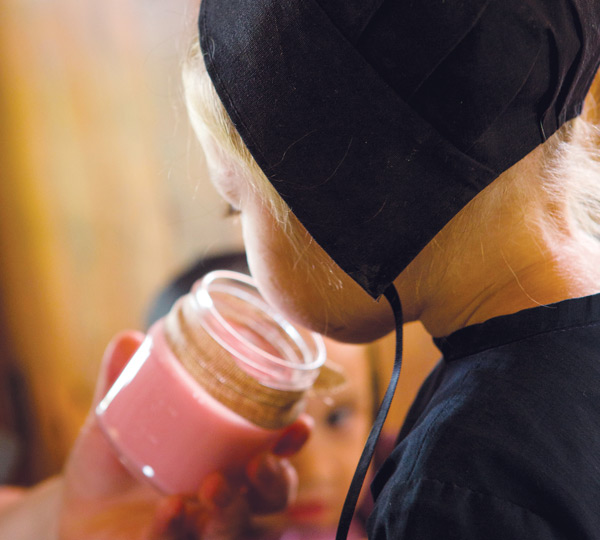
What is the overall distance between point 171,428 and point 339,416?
0.49 metres

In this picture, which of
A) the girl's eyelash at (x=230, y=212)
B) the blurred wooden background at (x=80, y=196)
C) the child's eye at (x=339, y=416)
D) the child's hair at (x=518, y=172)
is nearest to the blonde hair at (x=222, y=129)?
the child's hair at (x=518, y=172)

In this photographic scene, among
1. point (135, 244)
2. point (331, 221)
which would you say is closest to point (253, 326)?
point (331, 221)

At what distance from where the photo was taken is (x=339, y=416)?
3.24ft

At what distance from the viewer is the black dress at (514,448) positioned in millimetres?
326

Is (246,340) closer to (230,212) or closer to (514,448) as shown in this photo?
(230,212)

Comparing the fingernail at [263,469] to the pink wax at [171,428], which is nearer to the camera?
the pink wax at [171,428]

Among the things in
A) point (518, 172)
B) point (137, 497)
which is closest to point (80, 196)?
point (137, 497)

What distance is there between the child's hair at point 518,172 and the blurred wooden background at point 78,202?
765 mm

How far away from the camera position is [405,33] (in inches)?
13.0

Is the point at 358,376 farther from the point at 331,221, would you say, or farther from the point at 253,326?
the point at 331,221

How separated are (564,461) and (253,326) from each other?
407 millimetres

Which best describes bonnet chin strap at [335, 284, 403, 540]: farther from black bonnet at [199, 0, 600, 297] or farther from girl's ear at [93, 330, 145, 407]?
girl's ear at [93, 330, 145, 407]

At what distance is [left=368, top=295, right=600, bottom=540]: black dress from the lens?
0.33m

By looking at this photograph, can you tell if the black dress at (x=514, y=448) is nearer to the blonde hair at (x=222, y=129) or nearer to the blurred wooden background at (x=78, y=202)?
the blonde hair at (x=222, y=129)
